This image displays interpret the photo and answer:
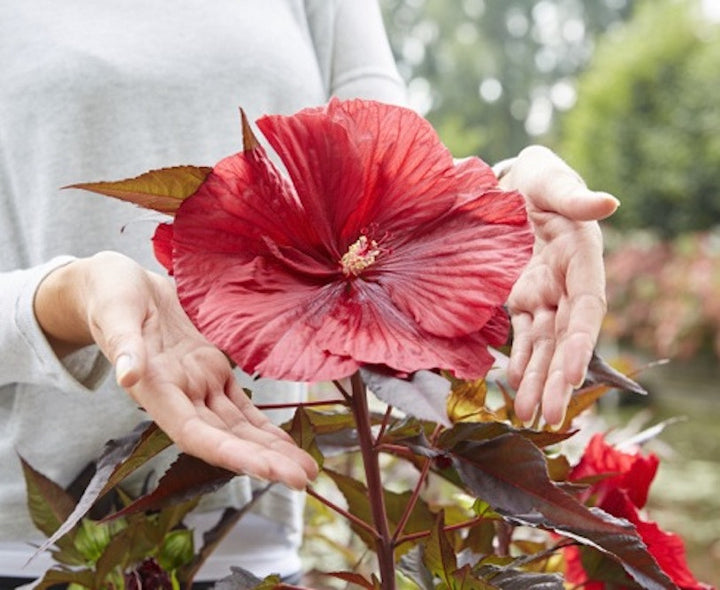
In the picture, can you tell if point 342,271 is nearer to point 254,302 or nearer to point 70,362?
point 254,302

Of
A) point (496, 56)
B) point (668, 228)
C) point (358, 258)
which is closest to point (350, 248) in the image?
point (358, 258)

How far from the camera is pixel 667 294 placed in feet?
20.9

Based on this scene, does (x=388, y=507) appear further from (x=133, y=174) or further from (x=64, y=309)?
(x=133, y=174)

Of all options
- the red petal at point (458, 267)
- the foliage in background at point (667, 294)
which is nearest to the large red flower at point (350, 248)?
the red petal at point (458, 267)

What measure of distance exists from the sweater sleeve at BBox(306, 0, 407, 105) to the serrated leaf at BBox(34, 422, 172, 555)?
1.46ft

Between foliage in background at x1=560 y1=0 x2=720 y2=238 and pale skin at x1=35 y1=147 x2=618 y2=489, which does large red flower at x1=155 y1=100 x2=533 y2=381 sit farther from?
foliage in background at x1=560 y1=0 x2=720 y2=238

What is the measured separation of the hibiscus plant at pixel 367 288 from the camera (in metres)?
0.45

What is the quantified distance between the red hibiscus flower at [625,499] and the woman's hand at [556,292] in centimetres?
9

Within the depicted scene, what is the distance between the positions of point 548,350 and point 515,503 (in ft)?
0.34

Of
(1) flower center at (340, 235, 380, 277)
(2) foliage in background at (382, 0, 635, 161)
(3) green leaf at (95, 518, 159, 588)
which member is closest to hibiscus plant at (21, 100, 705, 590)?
(1) flower center at (340, 235, 380, 277)

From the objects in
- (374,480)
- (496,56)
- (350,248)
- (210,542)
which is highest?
(350,248)

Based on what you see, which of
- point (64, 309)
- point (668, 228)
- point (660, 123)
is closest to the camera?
point (64, 309)

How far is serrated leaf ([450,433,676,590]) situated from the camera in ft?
1.50

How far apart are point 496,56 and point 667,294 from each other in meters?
11.4
